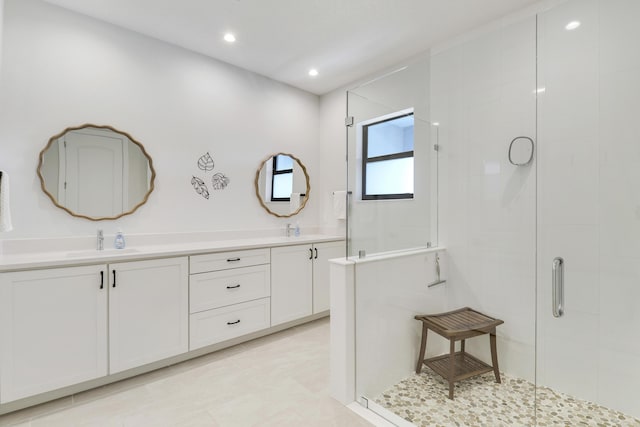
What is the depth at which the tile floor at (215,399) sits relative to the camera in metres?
1.75

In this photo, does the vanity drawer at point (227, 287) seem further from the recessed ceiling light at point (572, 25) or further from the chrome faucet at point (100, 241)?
the recessed ceiling light at point (572, 25)

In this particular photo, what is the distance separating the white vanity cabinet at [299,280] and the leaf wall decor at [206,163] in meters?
1.02

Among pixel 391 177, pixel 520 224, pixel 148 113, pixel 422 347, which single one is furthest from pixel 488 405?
pixel 148 113

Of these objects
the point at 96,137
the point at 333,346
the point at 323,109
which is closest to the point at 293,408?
the point at 333,346

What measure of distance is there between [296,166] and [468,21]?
7.05 ft

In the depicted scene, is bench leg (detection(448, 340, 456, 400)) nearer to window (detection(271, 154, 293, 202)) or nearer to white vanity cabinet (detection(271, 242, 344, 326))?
white vanity cabinet (detection(271, 242, 344, 326))

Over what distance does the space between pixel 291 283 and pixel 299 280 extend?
98 mm

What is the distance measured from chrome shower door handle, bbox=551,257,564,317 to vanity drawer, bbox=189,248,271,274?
2.09 meters

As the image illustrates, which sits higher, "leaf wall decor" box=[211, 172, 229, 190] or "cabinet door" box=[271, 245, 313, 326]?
"leaf wall decor" box=[211, 172, 229, 190]

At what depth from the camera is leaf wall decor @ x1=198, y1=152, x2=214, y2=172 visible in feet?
9.98

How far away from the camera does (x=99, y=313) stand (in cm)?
201

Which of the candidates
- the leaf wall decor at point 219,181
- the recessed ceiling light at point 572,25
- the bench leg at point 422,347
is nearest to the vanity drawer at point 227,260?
the leaf wall decor at point 219,181

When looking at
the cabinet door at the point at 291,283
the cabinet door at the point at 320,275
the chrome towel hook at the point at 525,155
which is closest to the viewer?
the chrome towel hook at the point at 525,155

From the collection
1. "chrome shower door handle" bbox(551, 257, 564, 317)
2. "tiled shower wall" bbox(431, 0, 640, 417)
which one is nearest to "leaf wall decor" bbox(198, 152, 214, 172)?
"tiled shower wall" bbox(431, 0, 640, 417)
